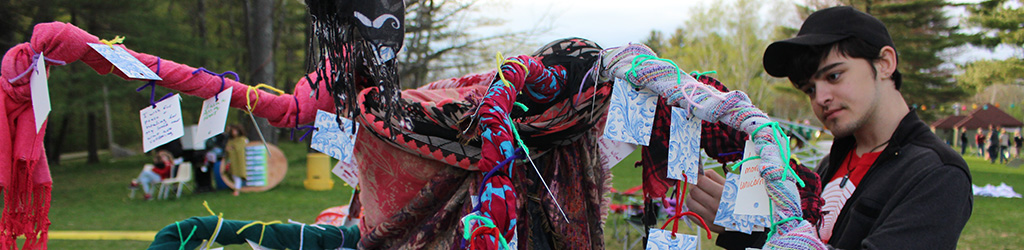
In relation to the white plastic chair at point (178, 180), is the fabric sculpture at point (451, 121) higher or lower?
higher

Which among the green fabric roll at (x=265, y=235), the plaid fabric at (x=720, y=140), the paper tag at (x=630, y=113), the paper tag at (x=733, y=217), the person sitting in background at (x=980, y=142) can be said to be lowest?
the person sitting in background at (x=980, y=142)

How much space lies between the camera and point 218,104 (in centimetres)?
A: 201

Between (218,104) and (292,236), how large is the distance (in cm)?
56

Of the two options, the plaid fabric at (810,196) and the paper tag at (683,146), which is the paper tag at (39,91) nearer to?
the paper tag at (683,146)

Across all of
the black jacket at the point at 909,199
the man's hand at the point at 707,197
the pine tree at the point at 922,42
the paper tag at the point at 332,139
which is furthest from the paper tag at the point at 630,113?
the pine tree at the point at 922,42

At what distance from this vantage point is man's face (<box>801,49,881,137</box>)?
1.58m

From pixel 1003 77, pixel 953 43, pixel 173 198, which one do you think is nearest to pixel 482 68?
pixel 173 198

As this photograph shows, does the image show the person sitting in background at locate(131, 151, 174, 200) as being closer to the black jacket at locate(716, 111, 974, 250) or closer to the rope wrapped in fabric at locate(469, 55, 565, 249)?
the rope wrapped in fabric at locate(469, 55, 565, 249)

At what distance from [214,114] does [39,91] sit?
0.46 m

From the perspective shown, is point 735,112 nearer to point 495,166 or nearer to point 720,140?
point 720,140

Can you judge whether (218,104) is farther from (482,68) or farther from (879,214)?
(482,68)

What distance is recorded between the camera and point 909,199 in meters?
1.45

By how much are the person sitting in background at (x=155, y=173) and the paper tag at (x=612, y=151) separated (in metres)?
8.64

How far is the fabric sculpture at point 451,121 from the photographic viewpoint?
158 cm
